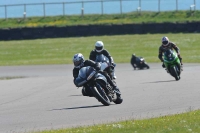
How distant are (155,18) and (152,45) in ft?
26.8

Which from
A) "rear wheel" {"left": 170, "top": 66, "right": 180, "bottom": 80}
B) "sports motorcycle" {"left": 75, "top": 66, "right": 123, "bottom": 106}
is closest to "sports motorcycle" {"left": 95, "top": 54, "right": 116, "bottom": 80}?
"sports motorcycle" {"left": 75, "top": 66, "right": 123, "bottom": 106}

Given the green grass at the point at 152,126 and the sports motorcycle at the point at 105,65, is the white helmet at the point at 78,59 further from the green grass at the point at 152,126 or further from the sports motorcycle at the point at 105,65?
the green grass at the point at 152,126

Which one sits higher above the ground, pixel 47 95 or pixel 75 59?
pixel 75 59

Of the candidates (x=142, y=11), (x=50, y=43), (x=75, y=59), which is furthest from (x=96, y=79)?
(x=142, y=11)

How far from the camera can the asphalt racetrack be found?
11790 mm

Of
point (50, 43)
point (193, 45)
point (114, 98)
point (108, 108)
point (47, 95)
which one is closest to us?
point (108, 108)

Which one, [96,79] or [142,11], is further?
[142,11]

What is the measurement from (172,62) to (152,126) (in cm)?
1133

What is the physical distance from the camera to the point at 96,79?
13852 millimetres

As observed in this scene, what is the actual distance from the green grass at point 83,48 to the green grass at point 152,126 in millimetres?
23695

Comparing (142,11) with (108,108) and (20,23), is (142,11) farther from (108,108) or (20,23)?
(108,108)

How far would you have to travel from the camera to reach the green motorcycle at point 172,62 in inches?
820

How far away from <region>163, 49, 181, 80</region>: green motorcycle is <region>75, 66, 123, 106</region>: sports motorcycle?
7044mm

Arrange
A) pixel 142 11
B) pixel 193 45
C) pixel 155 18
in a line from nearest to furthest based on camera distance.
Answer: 1. pixel 193 45
2. pixel 155 18
3. pixel 142 11
